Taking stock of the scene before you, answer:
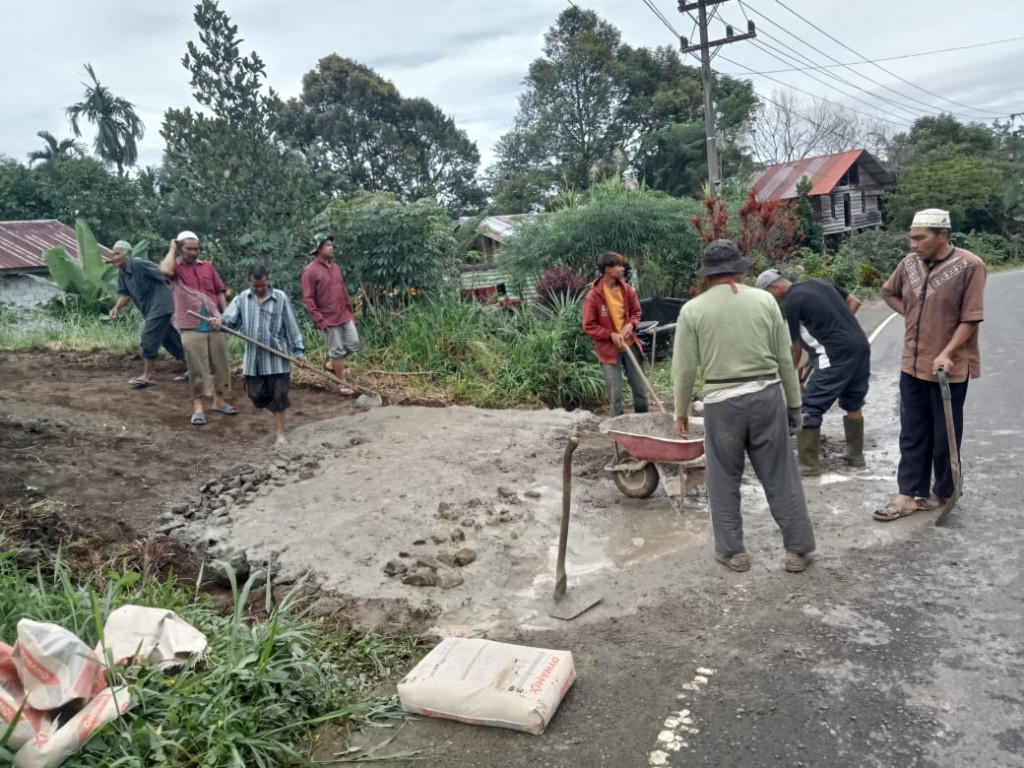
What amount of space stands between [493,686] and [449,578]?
1.54 m

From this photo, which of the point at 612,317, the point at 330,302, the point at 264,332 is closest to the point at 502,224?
the point at 330,302

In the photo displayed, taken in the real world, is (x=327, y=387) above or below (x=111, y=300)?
below

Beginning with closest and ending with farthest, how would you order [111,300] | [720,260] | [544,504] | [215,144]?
[720,260]
[544,504]
[215,144]
[111,300]

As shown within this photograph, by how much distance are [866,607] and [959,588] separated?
555 mm

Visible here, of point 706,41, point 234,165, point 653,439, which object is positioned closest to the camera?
point 653,439

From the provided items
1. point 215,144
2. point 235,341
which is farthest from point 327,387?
point 215,144

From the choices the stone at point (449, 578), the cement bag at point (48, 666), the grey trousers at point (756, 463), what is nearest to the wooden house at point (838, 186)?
the grey trousers at point (756, 463)

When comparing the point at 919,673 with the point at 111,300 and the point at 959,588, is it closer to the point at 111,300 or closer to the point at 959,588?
the point at 959,588

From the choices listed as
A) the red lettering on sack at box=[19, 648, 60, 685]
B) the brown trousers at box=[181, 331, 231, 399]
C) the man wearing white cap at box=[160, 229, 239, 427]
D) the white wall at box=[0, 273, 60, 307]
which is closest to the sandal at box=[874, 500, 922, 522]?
the red lettering on sack at box=[19, 648, 60, 685]

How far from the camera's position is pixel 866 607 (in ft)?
13.2

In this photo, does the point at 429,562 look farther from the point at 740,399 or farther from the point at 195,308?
the point at 195,308

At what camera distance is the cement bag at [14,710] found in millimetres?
2754

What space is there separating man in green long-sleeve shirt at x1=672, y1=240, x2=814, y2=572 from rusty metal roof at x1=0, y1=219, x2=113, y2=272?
72.0ft

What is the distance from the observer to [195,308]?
327 inches
